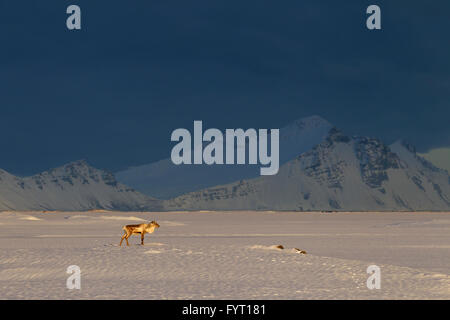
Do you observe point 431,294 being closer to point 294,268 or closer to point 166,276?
point 294,268

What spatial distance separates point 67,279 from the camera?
1170 inches

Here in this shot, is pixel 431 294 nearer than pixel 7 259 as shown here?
Yes

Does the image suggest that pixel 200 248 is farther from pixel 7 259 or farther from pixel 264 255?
pixel 7 259

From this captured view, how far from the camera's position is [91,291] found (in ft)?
87.4
